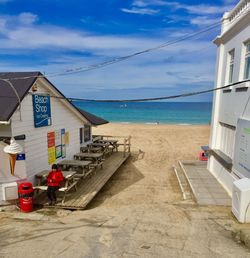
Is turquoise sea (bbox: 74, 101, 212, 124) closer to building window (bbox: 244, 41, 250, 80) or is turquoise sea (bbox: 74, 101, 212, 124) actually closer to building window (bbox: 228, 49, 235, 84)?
building window (bbox: 228, 49, 235, 84)

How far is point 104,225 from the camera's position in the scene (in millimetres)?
6387

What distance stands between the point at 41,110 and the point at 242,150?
741cm

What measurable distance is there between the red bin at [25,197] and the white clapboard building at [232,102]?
23.2ft

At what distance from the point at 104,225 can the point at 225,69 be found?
8046 mm

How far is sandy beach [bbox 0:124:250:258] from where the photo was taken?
469 cm

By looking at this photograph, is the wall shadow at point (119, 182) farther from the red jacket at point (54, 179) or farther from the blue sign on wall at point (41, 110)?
the blue sign on wall at point (41, 110)

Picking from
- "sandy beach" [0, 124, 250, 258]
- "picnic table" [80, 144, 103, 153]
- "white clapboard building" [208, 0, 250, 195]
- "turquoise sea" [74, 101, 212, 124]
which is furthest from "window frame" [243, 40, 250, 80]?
"turquoise sea" [74, 101, 212, 124]

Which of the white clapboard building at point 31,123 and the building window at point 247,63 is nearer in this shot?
the white clapboard building at point 31,123

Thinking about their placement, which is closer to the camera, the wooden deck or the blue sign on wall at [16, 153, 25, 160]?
the blue sign on wall at [16, 153, 25, 160]

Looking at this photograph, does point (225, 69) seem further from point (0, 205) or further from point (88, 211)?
point (0, 205)

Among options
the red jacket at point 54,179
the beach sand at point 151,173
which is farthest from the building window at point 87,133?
the red jacket at point 54,179

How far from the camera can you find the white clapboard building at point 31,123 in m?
7.77

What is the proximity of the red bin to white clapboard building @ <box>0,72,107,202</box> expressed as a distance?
16.8 inches

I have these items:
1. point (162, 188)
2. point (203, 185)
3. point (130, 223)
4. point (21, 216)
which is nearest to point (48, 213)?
point (21, 216)
